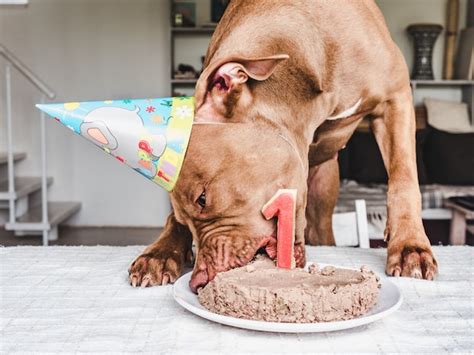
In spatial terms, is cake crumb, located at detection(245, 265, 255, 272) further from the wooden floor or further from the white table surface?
the wooden floor

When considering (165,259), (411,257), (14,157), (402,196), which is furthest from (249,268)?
(14,157)

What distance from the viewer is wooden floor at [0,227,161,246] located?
15.9 ft

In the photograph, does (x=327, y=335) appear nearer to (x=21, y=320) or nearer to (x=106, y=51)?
(x=21, y=320)

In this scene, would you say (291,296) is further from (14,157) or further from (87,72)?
(87,72)

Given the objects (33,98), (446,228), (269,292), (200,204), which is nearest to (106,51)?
(33,98)

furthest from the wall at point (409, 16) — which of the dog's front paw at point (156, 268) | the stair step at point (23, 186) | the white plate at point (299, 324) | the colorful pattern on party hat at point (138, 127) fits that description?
the white plate at point (299, 324)

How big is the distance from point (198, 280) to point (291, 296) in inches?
10.0

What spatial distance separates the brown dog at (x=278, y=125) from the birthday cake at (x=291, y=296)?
147mm

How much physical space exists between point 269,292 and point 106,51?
4.85 metres

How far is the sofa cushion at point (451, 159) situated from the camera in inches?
181

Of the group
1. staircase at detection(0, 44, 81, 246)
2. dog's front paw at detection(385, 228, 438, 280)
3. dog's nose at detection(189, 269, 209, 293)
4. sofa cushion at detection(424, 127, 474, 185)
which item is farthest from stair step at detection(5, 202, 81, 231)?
dog's nose at detection(189, 269, 209, 293)

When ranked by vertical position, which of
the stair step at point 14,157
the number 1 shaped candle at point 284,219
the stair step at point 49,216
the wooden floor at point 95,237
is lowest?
the wooden floor at point 95,237

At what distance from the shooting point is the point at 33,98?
534 cm

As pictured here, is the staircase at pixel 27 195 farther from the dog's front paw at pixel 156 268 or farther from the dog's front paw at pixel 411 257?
the dog's front paw at pixel 411 257
